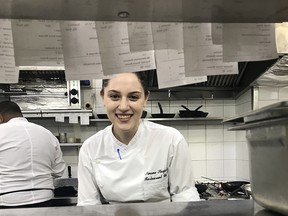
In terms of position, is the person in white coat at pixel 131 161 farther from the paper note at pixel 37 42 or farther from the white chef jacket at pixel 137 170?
the paper note at pixel 37 42

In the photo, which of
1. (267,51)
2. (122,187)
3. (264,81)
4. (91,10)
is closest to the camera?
(91,10)

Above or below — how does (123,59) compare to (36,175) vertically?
above

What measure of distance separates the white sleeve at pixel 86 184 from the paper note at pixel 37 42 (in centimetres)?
69

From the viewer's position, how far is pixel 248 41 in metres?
0.78

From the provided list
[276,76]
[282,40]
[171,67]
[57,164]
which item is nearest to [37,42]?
[171,67]

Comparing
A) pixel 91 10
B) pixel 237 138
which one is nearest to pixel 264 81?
pixel 237 138

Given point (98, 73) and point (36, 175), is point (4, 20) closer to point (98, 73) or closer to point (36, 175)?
point (98, 73)

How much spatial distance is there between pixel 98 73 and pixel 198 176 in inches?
106

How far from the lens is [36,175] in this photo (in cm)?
220

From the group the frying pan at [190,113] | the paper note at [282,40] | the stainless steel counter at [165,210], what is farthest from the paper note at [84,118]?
the stainless steel counter at [165,210]

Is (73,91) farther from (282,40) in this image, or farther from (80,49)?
(80,49)

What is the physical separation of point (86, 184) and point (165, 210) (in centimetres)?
62

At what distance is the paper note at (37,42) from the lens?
71 centimetres

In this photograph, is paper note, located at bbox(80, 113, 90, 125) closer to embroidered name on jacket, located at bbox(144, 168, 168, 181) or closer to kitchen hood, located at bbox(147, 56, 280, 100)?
kitchen hood, located at bbox(147, 56, 280, 100)
